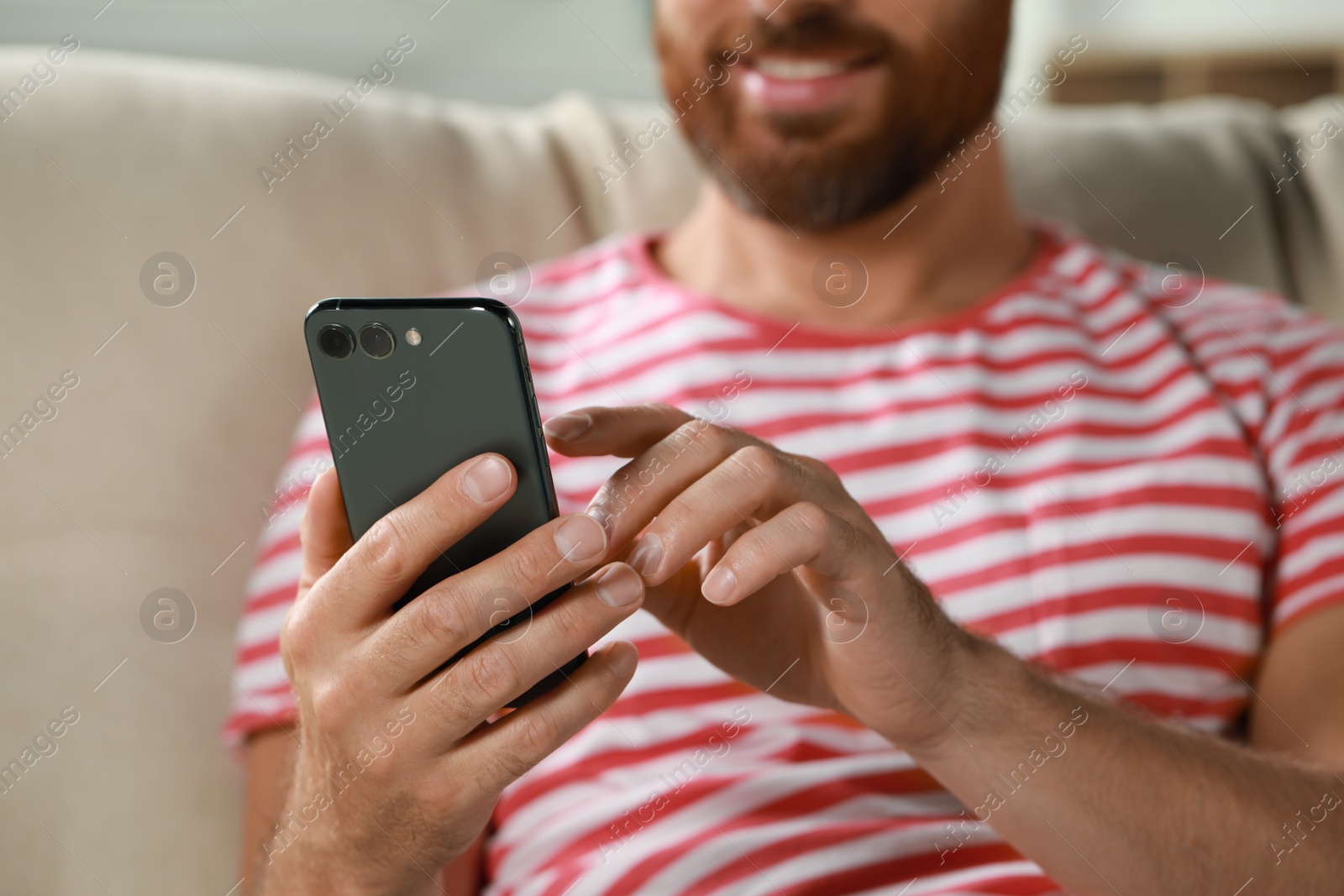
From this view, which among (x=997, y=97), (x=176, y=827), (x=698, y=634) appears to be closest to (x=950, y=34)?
(x=997, y=97)

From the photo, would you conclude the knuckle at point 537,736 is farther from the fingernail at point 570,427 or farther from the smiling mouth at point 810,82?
the smiling mouth at point 810,82

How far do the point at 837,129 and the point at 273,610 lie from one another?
2.10 feet

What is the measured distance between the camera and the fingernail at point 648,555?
1.73 ft

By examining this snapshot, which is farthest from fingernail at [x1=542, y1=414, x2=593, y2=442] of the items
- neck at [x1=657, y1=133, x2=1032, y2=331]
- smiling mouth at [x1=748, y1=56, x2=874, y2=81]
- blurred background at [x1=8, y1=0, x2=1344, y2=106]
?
blurred background at [x1=8, y1=0, x2=1344, y2=106]

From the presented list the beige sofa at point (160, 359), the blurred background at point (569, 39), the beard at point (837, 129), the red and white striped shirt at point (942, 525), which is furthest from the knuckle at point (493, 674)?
the blurred background at point (569, 39)

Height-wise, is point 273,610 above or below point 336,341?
below

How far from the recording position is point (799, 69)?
3.29ft

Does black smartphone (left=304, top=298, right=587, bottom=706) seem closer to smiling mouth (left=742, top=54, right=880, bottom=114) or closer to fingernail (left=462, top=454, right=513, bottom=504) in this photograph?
fingernail (left=462, top=454, right=513, bottom=504)

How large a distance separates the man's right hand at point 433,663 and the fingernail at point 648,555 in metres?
0.01

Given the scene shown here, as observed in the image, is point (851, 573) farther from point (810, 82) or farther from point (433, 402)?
point (810, 82)

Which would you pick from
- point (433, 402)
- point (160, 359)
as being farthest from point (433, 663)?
point (160, 359)

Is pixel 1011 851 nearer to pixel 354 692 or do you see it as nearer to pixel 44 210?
pixel 354 692

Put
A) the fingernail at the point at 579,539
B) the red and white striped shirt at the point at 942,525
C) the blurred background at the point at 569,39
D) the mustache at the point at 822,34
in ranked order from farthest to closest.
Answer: the blurred background at the point at 569,39
the mustache at the point at 822,34
the red and white striped shirt at the point at 942,525
the fingernail at the point at 579,539

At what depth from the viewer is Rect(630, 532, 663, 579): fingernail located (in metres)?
0.53
